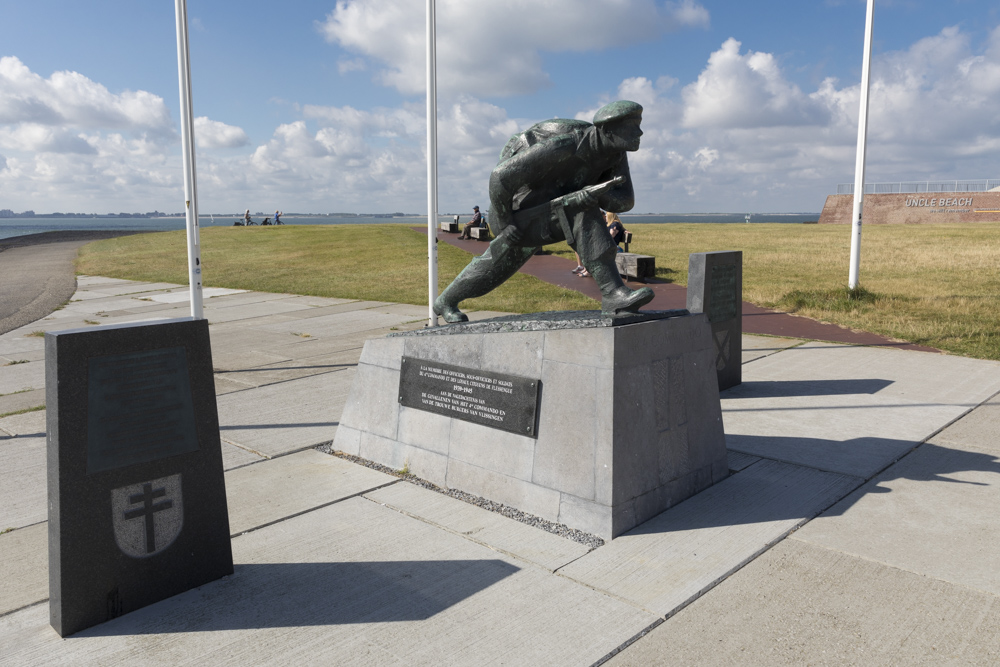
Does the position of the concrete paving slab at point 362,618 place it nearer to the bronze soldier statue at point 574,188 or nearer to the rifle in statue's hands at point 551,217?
the bronze soldier statue at point 574,188

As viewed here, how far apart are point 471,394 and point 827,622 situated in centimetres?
257

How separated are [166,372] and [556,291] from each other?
42.5ft

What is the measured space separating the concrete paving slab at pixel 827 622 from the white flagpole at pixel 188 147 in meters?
5.91

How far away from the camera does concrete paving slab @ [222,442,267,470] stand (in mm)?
5555

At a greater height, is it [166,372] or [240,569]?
[166,372]

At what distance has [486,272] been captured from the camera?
555 centimetres

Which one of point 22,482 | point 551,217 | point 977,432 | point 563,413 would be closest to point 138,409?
point 563,413

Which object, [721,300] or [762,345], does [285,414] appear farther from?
[762,345]

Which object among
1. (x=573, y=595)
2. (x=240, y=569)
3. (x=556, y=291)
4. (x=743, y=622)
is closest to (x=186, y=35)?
(x=240, y=569)

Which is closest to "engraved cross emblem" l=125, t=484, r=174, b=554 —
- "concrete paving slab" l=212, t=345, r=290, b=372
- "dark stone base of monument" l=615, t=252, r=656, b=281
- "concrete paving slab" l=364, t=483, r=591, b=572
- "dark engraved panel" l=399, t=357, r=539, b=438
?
"concrete paving slab" l=364, t=483, r=591, b=572

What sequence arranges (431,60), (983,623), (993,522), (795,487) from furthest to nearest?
1. (431,60)
2. (795,487)
3. (993,522)
4. (983,623)

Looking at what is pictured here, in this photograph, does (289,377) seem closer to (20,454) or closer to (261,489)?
(20,454)

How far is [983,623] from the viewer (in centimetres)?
320

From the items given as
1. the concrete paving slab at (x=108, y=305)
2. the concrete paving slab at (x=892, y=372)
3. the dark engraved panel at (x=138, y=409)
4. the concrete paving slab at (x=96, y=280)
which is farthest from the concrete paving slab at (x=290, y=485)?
the concrete paving slab at (x=96, y=280)
